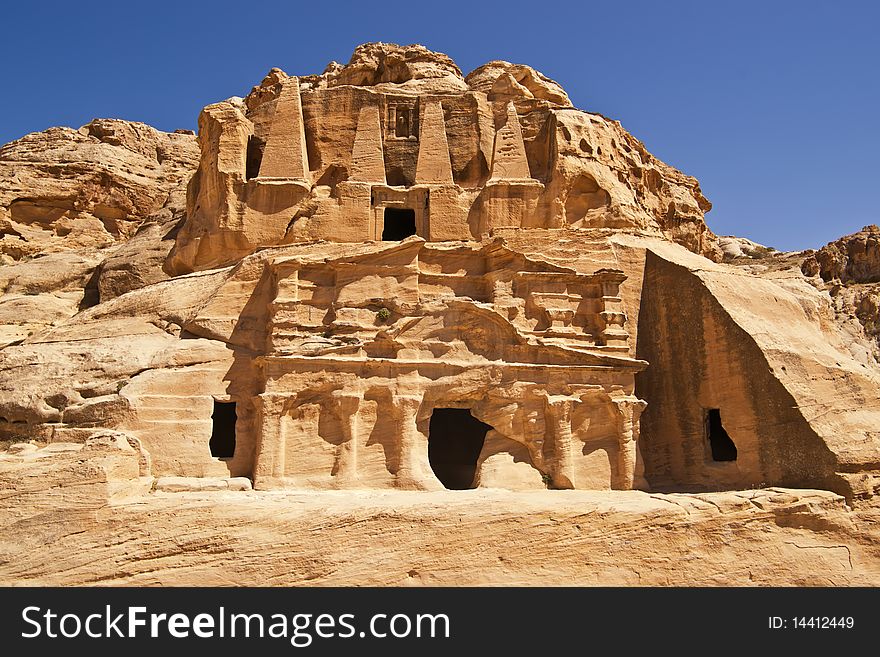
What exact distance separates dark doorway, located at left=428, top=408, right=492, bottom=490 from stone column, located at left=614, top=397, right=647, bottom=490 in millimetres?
Result: 5184

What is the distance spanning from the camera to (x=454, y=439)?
84.6 ft

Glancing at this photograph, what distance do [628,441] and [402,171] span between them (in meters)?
12.1

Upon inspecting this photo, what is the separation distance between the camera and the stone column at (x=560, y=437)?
67.3ft

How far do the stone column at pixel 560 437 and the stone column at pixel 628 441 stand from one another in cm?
146

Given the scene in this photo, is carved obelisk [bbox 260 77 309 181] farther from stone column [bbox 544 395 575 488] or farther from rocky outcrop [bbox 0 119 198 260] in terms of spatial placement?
rocky outcrop [bbox 0 119 198 260]

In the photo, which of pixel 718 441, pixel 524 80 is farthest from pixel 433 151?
pixel 718 441

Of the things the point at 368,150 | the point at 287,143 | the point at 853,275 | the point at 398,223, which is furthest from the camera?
the point at 853,275

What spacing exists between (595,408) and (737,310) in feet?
16.4

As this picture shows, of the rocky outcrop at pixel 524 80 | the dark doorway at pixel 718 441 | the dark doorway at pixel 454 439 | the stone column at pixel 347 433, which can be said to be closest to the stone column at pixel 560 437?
the dark doorway at pixel 454 439

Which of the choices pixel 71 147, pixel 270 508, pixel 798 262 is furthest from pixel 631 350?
pixel 71 147

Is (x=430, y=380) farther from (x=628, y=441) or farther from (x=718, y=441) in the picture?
(x=718, y=441)

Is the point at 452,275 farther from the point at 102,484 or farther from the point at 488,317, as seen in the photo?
the point at 102,484

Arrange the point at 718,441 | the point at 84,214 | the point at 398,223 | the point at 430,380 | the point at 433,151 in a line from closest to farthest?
the point at 430,380
the point at 718,441
the point at 433,151
the point at 398,223
the point at 84,214

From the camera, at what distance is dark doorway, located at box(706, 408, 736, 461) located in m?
22.8
